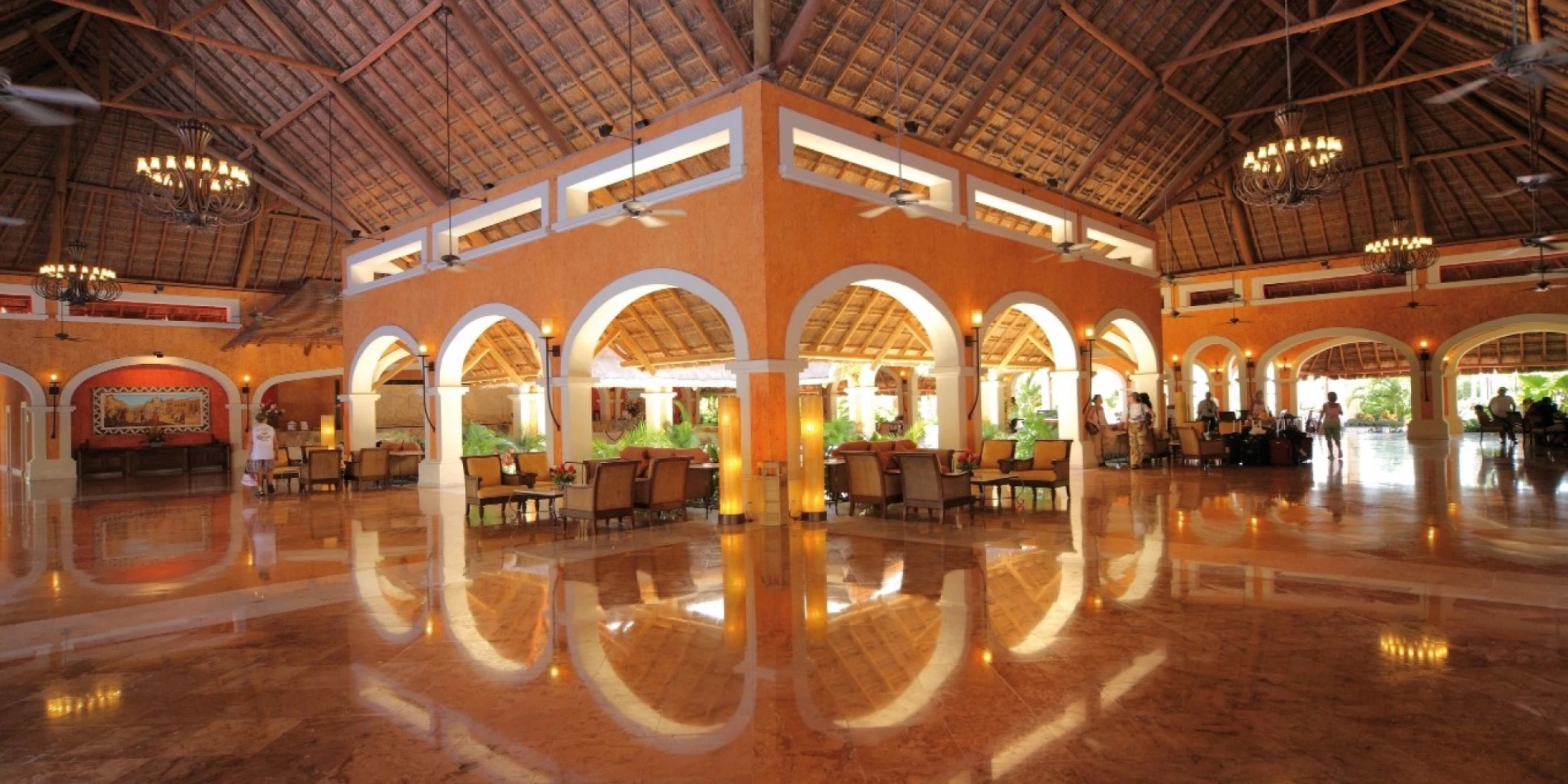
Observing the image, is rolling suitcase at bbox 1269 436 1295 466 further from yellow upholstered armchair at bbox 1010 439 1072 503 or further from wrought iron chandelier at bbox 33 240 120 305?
wrought iron chandelier at bbox 33 240 120 305

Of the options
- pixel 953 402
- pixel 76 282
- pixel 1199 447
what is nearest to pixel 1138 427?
pixel 1199 447

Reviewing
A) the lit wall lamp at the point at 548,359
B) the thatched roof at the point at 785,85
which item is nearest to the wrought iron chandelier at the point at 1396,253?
the thatched roof at the point at 785,85

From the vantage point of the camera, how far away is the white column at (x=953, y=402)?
12.3m

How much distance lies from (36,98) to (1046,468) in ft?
34.7

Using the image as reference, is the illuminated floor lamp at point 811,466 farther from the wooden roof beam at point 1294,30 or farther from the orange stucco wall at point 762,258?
the wooden roof beam at point 1294,30

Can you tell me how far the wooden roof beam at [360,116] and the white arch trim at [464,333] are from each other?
81.3 inches

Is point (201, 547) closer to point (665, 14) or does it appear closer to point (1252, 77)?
point (665, 14)

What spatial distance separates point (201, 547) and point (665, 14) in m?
7.84

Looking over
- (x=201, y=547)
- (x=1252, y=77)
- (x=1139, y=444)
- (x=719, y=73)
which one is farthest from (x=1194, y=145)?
(x=201, y=547)

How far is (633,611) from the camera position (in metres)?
5.65

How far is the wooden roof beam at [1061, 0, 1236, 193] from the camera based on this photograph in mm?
13273

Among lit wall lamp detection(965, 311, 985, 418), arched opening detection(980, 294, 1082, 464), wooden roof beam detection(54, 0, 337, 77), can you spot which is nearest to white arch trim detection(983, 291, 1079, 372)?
arched opening detection(980, 294, 1082, 464)

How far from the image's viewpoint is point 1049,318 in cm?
1498

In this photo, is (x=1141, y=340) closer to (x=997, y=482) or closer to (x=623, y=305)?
(x=997, y=482)
